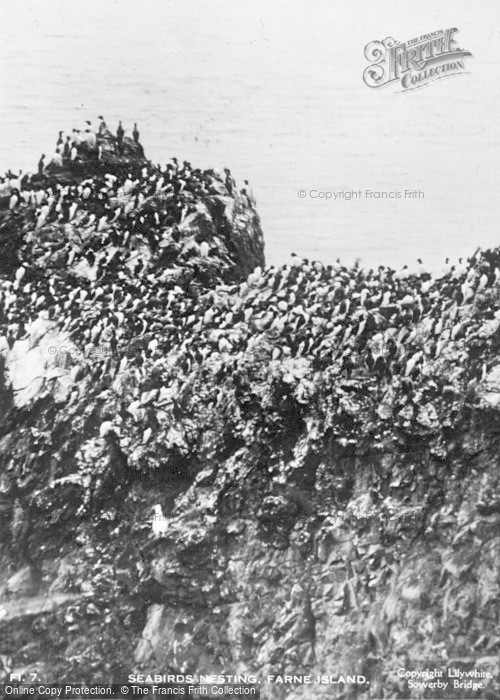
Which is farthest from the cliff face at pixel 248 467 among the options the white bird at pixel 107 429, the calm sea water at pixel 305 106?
the calm sea water at pixel 305 106

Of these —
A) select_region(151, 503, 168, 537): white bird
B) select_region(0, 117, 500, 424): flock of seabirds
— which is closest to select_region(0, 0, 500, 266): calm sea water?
select_region(0, 117, 500, 424): flock of seabirds

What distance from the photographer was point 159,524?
4.39 meters

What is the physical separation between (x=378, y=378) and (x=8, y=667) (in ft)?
10.4

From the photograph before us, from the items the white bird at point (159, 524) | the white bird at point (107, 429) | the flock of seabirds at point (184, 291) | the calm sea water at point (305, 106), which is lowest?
the white bird at point (159, 524)

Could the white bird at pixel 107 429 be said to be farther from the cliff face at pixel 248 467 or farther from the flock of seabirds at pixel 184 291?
the flock of seabirds at pixel 184 291

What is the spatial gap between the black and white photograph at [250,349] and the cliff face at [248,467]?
2 cm

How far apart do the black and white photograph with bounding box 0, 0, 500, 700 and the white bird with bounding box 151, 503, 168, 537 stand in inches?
0.8

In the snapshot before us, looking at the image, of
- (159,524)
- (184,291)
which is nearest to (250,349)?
(184,291)

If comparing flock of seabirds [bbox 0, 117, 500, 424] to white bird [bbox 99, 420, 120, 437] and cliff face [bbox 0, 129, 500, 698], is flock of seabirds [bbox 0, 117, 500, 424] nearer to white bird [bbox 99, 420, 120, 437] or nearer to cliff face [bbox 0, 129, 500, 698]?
cliff face [bbox 0, 129, 500, 698]

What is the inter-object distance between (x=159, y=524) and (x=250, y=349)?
1337 mm

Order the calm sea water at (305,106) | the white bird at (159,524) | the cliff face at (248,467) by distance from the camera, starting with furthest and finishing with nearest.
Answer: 1. the calm sea water at (305,106)
2. the white bird at (159,524)
3. the cliff face at (248,467)

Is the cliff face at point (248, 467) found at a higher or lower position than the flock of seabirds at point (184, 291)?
lower

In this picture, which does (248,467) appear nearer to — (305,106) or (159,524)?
(159,524)

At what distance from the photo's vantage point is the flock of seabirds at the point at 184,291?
175 inches
